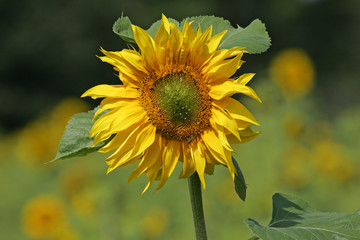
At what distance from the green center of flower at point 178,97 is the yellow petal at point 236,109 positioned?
48mm

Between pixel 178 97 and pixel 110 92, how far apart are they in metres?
0.14

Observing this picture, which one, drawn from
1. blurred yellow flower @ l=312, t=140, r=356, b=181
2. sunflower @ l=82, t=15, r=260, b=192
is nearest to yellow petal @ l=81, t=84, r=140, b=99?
sunflower @ l=82, t=15, r=260, b=192

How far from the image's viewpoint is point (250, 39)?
0.99 metres

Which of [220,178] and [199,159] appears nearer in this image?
[199,159]

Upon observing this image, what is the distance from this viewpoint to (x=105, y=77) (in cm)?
1512

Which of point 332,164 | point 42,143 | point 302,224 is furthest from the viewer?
point 42,143

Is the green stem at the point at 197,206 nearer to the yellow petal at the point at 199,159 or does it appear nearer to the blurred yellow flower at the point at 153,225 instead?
the yellow petal at the point at 199,159

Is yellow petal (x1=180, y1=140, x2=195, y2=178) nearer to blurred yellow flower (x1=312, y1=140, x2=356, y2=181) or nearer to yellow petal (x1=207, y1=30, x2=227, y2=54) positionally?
yellow petal (x1=207, y1=30, x2=227, y2=54)

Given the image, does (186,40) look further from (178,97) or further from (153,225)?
(153,225)

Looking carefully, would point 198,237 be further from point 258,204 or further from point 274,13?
point 274,13

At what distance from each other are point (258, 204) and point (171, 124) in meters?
2.49

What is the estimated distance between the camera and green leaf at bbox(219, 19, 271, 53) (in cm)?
96

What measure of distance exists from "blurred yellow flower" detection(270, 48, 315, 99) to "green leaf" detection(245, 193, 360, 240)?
3169mm

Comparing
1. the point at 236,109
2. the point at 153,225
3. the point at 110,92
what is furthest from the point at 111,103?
the point at 153,225
